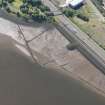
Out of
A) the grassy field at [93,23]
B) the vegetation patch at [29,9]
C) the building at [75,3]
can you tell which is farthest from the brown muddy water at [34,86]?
the building at [75,3]

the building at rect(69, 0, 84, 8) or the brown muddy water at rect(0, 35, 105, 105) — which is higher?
the building at rect(69, 0, 84, 8)

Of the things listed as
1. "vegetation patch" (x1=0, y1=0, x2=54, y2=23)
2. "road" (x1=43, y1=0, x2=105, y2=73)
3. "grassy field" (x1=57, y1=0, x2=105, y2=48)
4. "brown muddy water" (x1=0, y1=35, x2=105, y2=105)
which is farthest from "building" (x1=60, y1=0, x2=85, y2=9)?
"brown muddy water" (x1=0, y1=35, x2=105, y2=105)

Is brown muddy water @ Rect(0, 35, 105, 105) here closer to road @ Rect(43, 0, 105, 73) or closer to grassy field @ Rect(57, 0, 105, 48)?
road @ Rect(43, 0, 105, 73)

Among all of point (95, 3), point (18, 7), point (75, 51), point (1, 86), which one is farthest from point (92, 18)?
point (1, 86)

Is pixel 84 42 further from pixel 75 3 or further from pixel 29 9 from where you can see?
pixel 29 9

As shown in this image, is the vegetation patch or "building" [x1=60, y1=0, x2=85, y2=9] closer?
the vegetation patch

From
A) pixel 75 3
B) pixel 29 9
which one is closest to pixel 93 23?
pixel 75 3

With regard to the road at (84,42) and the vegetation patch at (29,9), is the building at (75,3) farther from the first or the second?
the vegetation patch at (29,9)
